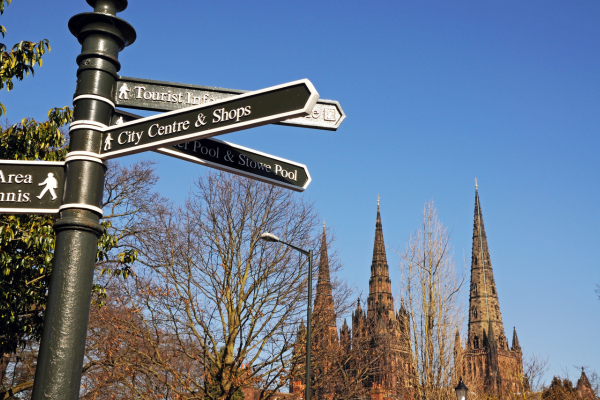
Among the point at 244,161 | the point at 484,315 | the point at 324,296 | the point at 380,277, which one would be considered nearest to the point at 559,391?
the point at 324,296

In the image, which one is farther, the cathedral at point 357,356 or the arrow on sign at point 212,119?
the cathedral at point 357,356

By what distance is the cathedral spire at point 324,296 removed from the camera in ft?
72.2

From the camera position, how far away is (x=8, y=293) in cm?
1015

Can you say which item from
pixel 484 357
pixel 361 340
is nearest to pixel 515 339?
pixel 484 357

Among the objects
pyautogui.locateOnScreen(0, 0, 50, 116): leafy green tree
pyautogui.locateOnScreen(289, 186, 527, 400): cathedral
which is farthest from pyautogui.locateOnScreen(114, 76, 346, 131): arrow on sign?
pyautogui.locateOnScreen(289, 186, 527, 400): cathedral

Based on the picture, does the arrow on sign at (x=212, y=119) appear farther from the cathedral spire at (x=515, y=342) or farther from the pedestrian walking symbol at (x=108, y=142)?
the cathedral spire at (x=515, y=342)

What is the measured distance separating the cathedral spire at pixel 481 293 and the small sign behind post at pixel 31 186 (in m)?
111

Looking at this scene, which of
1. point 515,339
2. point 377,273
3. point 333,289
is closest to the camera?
point 333,289

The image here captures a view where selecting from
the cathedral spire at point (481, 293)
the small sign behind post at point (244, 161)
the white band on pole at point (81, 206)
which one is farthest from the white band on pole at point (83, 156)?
the cathedral spire at point (481, 293)

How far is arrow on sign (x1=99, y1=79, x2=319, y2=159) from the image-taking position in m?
3.28

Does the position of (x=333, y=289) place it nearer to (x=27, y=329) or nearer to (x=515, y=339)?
(x=27, y=329)

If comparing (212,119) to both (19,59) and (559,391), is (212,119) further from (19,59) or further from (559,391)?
(559,391)

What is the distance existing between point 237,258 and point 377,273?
251 ft

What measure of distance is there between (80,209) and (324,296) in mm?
21321
